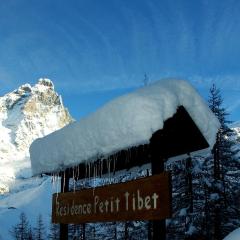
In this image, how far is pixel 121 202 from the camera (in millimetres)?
6375

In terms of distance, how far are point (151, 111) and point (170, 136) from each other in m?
0.79

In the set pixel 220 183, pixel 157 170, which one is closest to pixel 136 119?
pixel 157 170

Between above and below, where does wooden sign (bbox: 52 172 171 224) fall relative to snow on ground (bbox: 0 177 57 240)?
below

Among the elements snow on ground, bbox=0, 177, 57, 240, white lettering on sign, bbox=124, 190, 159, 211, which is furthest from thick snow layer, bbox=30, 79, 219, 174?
snow on ground, bbox=0, 177, 57, 240

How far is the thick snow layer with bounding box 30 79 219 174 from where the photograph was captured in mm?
5539

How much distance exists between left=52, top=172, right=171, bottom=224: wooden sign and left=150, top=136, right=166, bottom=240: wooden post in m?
0.16

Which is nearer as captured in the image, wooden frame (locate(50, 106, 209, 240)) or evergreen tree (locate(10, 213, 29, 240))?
wooden frame (locate(50, 106, 209, 240))

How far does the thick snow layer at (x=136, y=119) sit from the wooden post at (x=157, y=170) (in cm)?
36

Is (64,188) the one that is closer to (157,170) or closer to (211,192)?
(157,170)

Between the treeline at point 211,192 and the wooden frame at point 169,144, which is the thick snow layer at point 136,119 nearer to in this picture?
the wooden frame at point 169,144

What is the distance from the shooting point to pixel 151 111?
5.53 metres

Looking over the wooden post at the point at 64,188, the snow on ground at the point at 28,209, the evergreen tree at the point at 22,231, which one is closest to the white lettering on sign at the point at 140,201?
the wooden post at the point at 64,188

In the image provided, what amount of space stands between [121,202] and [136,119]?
1.49 meters

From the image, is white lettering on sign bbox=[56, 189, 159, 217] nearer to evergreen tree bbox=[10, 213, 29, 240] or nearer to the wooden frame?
the wooden frame
